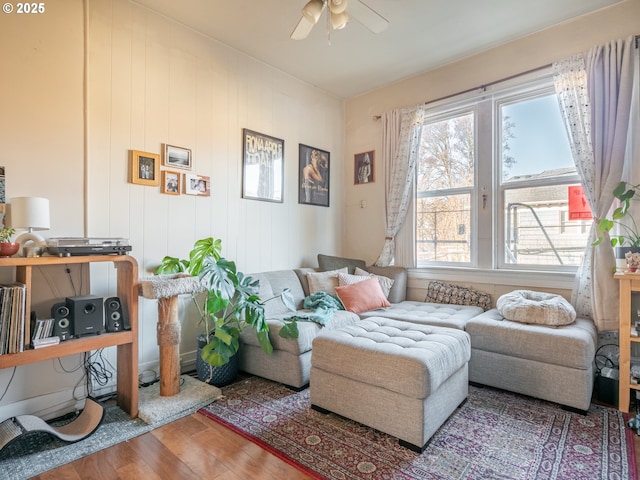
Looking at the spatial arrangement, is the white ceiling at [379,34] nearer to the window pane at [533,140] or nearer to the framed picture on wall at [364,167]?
the window pane at [533,140]

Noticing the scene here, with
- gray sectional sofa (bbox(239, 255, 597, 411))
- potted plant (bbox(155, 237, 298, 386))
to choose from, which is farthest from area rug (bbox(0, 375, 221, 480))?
gray sectional sofa (bbox(239, 255, 597, 411))

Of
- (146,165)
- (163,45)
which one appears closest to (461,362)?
(146,165)

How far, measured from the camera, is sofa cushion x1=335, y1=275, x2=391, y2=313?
10.2ft

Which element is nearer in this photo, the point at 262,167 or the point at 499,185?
the point at 499,185

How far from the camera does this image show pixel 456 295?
3287 mm

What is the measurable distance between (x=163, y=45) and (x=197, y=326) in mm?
2267

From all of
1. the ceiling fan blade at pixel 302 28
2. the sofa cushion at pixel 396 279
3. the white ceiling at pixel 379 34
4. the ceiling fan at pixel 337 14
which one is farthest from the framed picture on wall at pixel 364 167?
the ceiling fan blade at pixel 302 28

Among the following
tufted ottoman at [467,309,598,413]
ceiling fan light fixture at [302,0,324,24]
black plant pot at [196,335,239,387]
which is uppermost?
ceiling fan light fixture at [302,0,324,24]

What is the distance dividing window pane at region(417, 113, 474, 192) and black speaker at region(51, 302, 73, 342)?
3.25 m

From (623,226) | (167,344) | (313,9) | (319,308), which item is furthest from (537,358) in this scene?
(313,9)

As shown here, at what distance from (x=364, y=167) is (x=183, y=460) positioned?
11.0 ft

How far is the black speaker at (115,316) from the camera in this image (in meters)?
2.03

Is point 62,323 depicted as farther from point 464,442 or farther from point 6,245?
point 464,442

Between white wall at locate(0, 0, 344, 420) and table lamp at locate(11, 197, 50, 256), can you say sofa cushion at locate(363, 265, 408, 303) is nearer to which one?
white wall at locate(0, 0, 344, 420)
